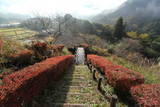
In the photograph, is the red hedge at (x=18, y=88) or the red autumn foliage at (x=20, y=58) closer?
the red hedge at (x=18, y=88)

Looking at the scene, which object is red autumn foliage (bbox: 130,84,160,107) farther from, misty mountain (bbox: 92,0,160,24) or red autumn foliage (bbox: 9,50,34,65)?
misty mountain (bbox: 92,0,160,24)

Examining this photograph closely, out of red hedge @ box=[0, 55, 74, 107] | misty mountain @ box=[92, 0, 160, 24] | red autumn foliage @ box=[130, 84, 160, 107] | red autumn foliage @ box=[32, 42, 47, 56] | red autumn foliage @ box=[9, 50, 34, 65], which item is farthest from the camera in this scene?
misty mountain @ box=[92, 0, 160, 24]

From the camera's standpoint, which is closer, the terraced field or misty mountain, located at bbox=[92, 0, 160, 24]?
the terraced field

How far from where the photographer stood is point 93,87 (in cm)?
570

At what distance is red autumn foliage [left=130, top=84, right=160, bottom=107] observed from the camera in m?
2.78

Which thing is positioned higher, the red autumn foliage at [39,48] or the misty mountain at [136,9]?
the misty mountain at [136,9]

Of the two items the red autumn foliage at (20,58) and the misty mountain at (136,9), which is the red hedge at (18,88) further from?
the misty mountain at (136,9)

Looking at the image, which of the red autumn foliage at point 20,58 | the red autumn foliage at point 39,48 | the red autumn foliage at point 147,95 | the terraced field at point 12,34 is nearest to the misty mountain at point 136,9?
the terraced field at point 12,34

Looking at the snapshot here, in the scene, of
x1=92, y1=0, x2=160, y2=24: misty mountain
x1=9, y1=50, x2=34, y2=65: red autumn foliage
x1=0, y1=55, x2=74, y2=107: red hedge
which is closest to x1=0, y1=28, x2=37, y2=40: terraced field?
x1=9, y1=50, x2=34, y2=65: red autumn foliage

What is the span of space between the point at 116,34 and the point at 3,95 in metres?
43.1

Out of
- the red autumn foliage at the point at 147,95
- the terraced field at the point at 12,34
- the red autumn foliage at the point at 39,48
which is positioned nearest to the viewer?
the red autumn foliage at the point at 147,95

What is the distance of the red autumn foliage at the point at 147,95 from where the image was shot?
9.12 ft

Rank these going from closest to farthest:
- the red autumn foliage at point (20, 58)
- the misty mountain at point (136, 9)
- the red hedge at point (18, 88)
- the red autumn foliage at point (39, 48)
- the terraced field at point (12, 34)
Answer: the red hedge at point (18, 88), the red autumn foliage at point (20, 58), the red autumn foliage at point (39, 48), the terraced field at point (12, 34), the misty mountain at point (136, 9)

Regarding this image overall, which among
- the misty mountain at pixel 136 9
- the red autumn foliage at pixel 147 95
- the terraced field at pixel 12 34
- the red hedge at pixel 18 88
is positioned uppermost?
the misty mountain at pixel 136 9
